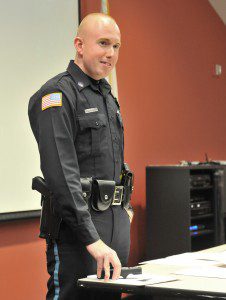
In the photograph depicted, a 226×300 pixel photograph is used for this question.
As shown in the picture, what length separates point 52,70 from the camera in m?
3.52

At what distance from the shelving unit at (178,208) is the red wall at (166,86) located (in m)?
0.19

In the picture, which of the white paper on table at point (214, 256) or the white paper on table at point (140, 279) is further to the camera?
the white paper on table at point (214, 256)

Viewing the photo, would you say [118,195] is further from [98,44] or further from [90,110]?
[98,44]

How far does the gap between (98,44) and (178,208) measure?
2.67 meters

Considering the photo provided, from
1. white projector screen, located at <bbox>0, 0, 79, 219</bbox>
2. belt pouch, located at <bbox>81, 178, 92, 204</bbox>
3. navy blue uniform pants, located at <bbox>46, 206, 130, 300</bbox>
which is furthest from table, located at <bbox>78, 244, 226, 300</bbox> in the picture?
white projector screen, located at <bbox>0, 0, 79, 219</bbox>

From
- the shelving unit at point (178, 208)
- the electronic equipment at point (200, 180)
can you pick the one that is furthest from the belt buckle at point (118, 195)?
the electronic equipment at point (200, 180)

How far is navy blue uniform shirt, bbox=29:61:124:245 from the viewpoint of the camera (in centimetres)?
169

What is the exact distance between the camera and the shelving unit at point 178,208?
14.4 ft

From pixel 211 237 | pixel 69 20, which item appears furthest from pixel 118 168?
pixel 211 237

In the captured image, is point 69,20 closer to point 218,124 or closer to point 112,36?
point 112,36

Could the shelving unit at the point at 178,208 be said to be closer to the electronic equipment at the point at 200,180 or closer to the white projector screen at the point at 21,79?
the electronic equipment at the point at 200,180

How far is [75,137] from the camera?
1.84 meters

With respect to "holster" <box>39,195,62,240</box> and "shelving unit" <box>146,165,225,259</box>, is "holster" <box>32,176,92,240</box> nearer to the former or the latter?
"holster" <box>39,195,62,240</box>

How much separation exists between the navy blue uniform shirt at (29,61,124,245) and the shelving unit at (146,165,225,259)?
95.4 inches
